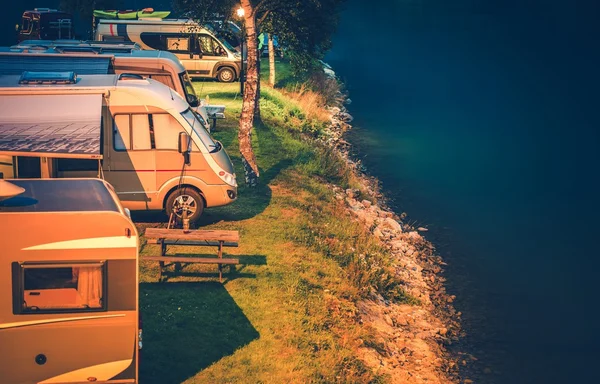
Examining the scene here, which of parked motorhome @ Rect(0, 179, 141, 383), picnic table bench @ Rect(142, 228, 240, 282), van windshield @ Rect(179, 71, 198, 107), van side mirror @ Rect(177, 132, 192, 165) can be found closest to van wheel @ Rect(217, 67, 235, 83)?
van windshield @ Rect(179, 71, 198, 107)

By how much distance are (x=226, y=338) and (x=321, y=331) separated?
5.70 feet

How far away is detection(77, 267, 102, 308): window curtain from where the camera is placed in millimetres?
8375

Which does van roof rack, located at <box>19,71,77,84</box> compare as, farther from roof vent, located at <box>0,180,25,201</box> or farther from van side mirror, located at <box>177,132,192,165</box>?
roof vent, located at <box>0,180,25,201</box>

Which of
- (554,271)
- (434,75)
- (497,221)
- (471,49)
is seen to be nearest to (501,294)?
(554,271)

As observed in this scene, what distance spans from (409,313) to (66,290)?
866 cm

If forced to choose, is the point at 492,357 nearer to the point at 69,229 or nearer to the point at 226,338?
the point at 226,338

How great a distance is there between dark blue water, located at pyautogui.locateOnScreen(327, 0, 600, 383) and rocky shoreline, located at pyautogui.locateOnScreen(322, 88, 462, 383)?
0.51 m

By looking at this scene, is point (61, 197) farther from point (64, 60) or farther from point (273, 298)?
point (64, 60)

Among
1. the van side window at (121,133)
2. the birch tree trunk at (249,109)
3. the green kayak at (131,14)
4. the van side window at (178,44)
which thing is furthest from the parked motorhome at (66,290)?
the green kayak at (131,14)

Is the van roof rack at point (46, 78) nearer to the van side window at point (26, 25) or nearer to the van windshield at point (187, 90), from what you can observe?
the van windshield at point (187, 90)

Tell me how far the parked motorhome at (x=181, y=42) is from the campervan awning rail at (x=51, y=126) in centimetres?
1966

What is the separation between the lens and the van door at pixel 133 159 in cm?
1415

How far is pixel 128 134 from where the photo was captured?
1420cm

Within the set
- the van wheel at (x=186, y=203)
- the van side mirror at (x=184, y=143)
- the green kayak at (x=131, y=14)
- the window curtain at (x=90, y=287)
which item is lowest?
the van wheel at (x=186, y=203)
